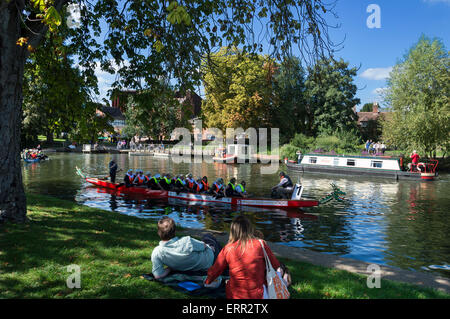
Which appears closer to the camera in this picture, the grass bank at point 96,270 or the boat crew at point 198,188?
the grass bank at point 96,270

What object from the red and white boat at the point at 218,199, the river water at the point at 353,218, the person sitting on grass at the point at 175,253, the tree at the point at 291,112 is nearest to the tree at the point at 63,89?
the river water at the point at 353,218

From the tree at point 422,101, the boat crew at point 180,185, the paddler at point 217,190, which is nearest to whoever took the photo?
the paddler at point 217,190

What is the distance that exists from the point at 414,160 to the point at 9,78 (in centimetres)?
3584

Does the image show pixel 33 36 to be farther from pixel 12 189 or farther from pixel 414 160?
pixel 414 160

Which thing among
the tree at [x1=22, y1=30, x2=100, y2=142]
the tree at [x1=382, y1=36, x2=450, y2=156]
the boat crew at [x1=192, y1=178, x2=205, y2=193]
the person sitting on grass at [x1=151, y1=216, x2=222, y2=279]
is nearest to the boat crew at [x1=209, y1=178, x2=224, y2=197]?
the boat crew at [x1=192, y1=178, x2=205, y2=193]

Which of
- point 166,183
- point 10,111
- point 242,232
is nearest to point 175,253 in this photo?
point 242,232

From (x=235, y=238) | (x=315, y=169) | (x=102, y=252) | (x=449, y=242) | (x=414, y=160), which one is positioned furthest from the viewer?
(x=315, y=169)

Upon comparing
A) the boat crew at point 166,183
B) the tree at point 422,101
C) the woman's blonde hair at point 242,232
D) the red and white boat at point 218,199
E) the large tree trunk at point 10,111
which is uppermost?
the tree at point 422,101

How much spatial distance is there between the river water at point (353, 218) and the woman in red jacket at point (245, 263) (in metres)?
7.39

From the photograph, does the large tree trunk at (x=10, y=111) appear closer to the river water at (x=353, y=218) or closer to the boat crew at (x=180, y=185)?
the river water at (x=353, y=218)

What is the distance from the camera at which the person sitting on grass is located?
560 centimetres

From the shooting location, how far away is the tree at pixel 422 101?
37.8 meters

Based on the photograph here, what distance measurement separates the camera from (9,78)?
816 cm
